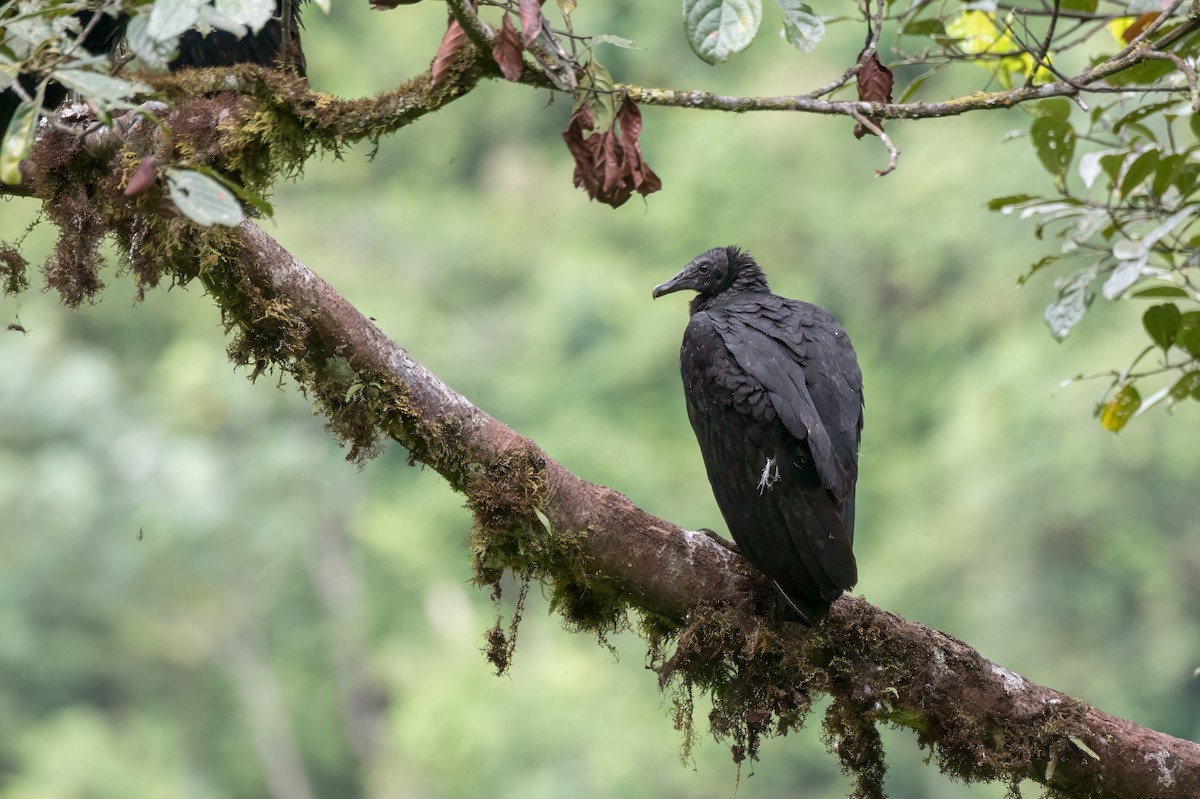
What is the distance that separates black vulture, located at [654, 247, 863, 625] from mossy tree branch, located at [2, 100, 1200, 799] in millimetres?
124

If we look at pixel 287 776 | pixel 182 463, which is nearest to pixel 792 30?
pixel 182 463

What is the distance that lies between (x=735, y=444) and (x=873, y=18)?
0.93 metres

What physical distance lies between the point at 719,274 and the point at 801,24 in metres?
1.41

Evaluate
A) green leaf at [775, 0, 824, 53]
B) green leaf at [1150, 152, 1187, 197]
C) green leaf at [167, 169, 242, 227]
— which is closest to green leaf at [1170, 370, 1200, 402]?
green leaf at [1150, 152, 1187, 197]

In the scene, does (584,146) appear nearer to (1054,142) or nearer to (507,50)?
(507,50)

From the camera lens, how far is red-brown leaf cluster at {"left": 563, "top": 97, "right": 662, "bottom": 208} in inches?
112

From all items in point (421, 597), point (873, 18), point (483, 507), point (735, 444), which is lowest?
point (483, 507)

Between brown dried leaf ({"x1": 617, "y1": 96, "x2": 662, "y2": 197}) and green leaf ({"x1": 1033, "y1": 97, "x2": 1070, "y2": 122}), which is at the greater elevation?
green leaf ({"x1": 1033, "y1": 97, "x2": 1070, "y2": 122})

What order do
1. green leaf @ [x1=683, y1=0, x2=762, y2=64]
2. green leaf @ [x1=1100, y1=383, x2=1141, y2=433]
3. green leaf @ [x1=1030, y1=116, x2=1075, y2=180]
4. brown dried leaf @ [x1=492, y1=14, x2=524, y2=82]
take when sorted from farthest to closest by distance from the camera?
green leaf @ [x1=1100, y1=383, x2=1141, y2=433] < green leaf @ [x1=1030, y1=116, x2=1075, y2=180] < brown dried leaf @ [x1=492, y1=14, x2=524, y2=82] < green leaf @ [x1=683, y1=0, x2=762, y2=64]

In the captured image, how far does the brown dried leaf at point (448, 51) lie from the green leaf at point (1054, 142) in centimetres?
119

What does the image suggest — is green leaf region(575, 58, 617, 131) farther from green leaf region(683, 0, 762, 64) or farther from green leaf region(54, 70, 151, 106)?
green leaf region(54, 70, 151, 106)

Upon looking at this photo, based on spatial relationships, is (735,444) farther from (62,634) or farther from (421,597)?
(62,634)

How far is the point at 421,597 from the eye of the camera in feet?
61.6

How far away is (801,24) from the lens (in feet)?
8.56
